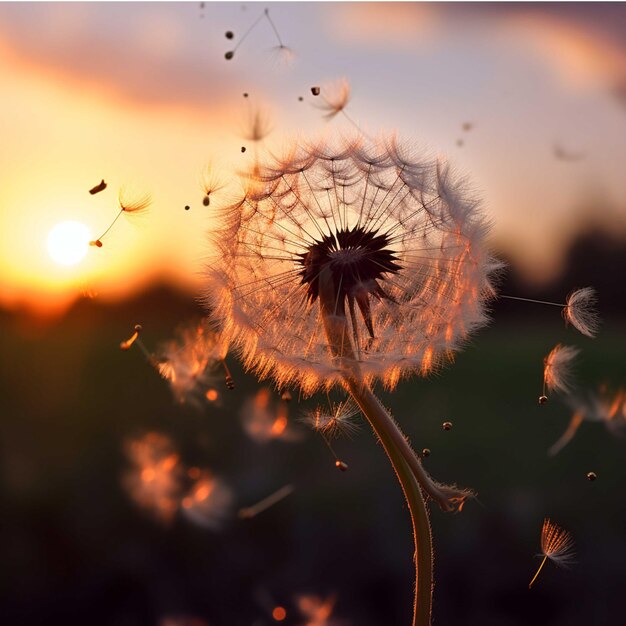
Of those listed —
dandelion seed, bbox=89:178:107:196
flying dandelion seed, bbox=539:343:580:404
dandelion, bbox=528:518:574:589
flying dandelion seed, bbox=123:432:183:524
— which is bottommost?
dandelion, bbox=528:518:574:589

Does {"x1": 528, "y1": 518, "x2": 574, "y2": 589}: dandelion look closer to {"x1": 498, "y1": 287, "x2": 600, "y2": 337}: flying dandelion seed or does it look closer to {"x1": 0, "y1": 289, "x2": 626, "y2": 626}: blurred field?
{"x1": 498, "y1": 287, "x2": 600, "y2": 337}: flying dandelion seed

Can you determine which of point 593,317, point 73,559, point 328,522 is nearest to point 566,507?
point 328,522

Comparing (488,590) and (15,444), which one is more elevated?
(15,444)

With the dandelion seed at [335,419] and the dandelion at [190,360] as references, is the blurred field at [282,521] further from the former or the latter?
the dandelion seed at [335,419]

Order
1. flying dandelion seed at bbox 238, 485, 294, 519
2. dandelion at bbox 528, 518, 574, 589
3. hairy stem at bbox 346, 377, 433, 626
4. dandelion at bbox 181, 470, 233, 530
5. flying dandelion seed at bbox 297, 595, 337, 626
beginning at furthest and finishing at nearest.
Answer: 1. flying dandelion seed at bbox 297, 595, 337, 626
2. dandelion at bbox 181, 470, 233, 530
3. flying dandelion seed at bbox 238, 485, 294, 519
4. dandelion at bbox 528, 518, 574, 589
5. hairy stem at bbox 346, 377, 433, 626

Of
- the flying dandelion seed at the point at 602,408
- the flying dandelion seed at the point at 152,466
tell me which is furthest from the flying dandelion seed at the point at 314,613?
the flying dandelion seed at the point at 602,408

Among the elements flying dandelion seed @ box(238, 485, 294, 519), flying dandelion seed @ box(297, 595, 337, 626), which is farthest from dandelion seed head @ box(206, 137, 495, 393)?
flying dandelion seed @ box(297, 595, 337, 626)

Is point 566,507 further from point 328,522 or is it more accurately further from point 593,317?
point 593,317
